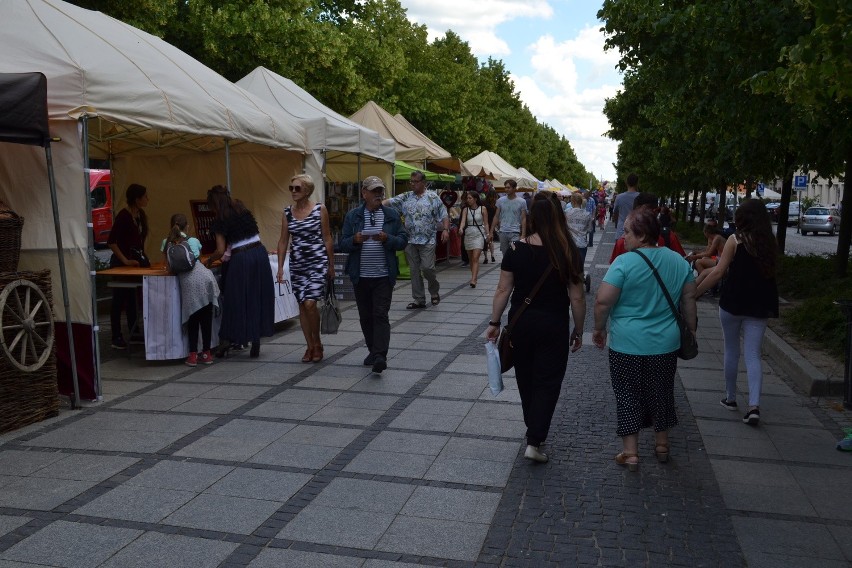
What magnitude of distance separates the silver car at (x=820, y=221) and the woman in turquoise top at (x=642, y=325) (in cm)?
4645

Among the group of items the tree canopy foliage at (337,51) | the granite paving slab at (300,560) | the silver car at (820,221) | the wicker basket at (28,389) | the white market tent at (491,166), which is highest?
the tree canopy foliage at (337,51)

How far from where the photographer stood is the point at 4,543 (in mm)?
4219

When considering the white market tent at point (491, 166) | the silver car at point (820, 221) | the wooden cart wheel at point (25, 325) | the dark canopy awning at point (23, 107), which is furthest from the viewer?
the silver car at point (820, 221)

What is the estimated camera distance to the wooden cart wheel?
6.11 metres

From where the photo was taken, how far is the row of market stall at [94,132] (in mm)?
6895

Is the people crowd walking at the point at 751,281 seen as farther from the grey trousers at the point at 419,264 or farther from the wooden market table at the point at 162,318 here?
the grey trousers at the point at 419,264

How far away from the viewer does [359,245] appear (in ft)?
27.2

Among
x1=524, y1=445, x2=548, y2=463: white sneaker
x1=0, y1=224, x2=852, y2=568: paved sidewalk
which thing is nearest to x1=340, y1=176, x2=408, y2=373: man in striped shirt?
x1=0, y1=224, x2=852, y2=568: paved sidewalk

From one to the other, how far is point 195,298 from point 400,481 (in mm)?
4041

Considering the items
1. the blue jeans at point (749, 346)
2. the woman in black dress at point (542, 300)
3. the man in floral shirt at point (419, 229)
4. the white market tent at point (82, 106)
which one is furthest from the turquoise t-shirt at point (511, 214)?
the woman in black dress at point (542, 300)

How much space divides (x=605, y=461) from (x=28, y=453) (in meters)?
3.79

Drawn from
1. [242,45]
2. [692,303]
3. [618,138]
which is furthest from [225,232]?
[618,138]

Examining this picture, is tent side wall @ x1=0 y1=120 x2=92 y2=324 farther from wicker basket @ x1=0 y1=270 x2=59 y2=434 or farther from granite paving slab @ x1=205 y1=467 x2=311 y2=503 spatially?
granite paving slab @ x1=205 y1=467 x2=311 y2=503

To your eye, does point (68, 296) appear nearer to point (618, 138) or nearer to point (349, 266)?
point (349, 266)
